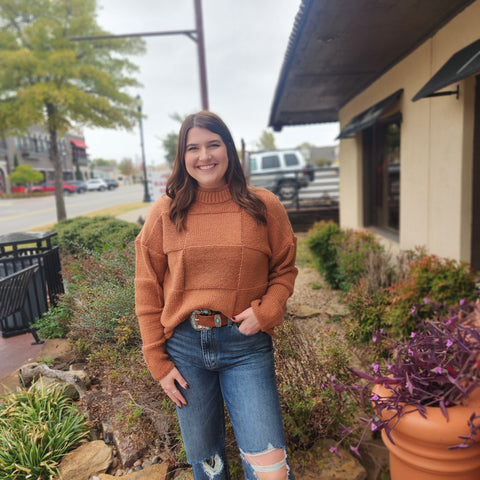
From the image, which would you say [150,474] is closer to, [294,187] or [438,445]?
[438,445]

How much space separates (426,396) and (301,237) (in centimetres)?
977

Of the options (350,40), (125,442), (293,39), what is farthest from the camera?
(350,40)

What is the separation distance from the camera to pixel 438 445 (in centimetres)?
159

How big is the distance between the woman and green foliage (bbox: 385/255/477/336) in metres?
2.38

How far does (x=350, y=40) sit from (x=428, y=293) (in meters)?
3.39

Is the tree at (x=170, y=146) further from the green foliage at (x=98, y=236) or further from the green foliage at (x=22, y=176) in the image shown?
the green foliage at (x=22, y=176)

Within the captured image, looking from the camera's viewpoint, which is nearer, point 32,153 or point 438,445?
point 438,445

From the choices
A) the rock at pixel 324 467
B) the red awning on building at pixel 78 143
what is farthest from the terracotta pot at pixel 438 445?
the red awning on building at pixel 78 143

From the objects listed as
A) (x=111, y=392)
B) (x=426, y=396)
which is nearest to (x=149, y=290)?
(x=426, y=396)

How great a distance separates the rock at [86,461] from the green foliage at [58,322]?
199 centimetres

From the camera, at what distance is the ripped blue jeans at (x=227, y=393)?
156cm

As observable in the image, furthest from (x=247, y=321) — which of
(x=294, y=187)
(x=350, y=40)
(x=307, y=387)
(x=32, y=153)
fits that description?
(x=32, y=153)

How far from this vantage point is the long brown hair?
164 centimetres

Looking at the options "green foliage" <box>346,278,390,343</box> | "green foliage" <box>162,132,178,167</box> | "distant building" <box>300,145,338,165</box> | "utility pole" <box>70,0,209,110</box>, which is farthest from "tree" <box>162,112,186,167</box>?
"distant building" <box>300,145,338,165</box>
